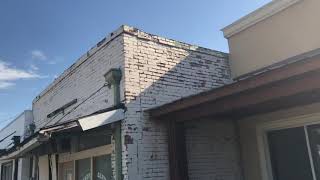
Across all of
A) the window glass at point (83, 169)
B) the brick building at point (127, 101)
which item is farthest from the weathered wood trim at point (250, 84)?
the window glass at point (83, 169)

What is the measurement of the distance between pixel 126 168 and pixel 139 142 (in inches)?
22.2

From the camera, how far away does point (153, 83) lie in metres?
7.70

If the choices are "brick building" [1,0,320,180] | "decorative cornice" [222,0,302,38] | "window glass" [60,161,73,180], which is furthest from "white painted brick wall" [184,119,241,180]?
"window glass" [60,161,73,180]

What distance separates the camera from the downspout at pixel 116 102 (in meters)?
6.94

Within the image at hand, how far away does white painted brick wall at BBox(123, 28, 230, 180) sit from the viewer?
7.02 metres

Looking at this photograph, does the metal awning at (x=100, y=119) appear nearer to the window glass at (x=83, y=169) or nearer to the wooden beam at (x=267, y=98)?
the wooden beam at (x=267, y=98)

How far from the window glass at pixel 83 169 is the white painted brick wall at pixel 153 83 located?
2.10 m

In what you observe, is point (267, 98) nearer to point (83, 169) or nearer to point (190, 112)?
point (190, 112)

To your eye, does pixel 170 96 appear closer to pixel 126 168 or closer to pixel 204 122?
pixel 204 122

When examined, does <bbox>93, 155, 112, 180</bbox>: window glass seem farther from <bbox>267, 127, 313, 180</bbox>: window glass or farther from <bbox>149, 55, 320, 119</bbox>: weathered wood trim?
<bbox>267, 127, 313, 180</bbox>: window glass

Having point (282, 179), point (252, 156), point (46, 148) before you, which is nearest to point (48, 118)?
point (46, 148)

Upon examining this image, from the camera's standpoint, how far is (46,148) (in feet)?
31.6

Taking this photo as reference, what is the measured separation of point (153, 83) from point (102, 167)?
7.02ft

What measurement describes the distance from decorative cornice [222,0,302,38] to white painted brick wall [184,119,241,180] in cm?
241
